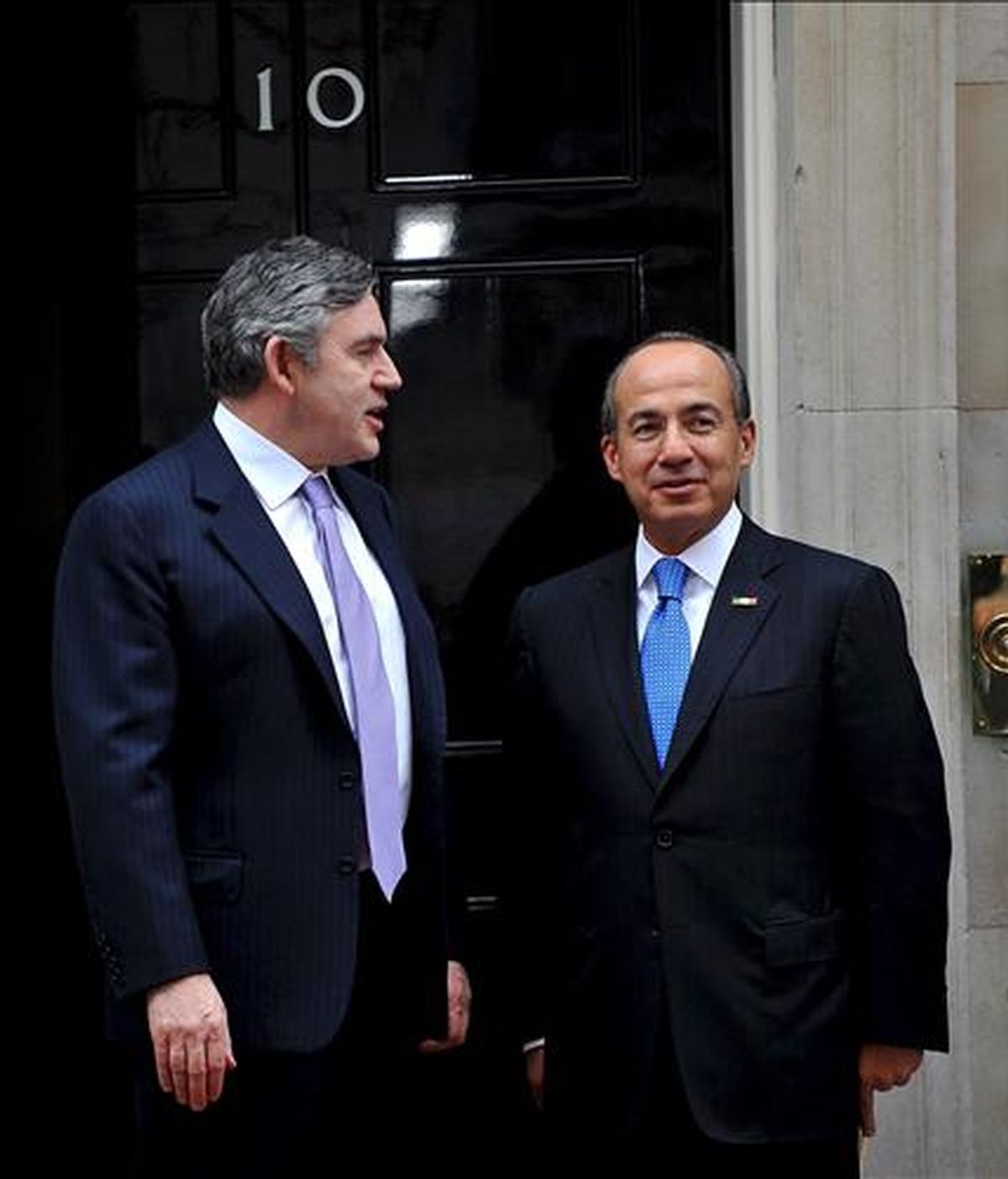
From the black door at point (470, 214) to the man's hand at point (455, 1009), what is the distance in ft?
3.26

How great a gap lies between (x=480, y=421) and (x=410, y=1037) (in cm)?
168

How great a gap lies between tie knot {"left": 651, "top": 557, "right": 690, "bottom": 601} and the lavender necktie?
1.62ft

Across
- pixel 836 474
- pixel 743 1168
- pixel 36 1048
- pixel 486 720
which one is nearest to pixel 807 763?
pixel 743 1168

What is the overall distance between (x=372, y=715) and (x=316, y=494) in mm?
393

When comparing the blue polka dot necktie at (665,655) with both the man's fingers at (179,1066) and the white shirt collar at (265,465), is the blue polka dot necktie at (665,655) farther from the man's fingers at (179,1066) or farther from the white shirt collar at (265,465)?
the man's fingers at (179,1066)

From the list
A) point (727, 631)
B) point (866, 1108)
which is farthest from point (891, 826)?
point (866, 1108)

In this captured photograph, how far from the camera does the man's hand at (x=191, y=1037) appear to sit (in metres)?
3.30

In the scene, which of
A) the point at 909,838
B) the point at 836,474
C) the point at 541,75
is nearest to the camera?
the point at 909,838

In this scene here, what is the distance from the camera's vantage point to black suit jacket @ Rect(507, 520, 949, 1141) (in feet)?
11.5

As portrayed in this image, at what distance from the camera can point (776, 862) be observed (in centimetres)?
353

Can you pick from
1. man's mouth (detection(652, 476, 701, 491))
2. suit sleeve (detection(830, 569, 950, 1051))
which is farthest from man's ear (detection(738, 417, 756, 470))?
suit sleeve (detection(830, 569, 950, 1051))

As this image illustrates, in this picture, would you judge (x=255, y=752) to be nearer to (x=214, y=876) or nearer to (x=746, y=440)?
(x=214, y=876)

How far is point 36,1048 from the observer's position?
16.8 ft

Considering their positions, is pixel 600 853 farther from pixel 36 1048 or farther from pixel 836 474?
pixel 36 1048
